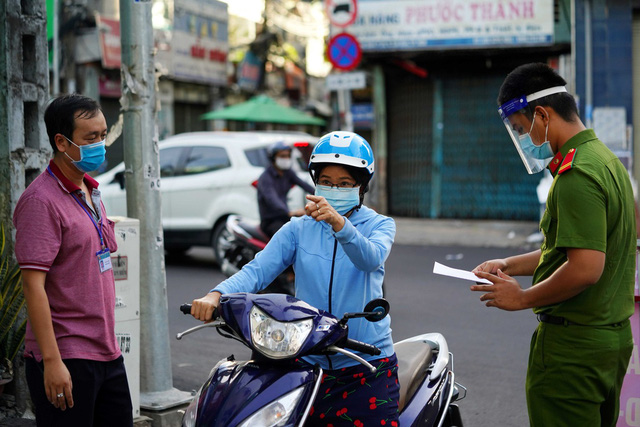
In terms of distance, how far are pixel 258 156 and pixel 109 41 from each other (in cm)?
1010

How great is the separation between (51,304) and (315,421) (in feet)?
3.48

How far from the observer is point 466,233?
1522cm

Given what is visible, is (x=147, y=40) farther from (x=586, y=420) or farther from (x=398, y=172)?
(x=398, y=172)

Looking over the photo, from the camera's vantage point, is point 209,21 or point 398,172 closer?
point 398,172

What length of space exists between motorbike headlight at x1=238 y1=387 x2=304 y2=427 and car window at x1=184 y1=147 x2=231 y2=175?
8640 millimetres

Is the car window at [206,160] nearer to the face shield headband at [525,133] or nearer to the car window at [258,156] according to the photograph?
the car window at [258,156]

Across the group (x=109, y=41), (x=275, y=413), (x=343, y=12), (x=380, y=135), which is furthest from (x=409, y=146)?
(x=275, y=413)

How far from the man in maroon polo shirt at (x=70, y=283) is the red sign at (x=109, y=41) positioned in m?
16.9

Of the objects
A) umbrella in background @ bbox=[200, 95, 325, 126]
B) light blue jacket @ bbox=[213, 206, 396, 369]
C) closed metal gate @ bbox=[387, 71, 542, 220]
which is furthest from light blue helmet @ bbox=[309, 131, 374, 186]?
umbrella in background @ bbox=[200, 95, 325, 126]

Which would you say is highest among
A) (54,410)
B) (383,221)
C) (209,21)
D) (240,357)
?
(209,21)

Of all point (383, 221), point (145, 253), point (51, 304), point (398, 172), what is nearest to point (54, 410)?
point (51, 304)

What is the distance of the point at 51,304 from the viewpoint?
9.53 ft

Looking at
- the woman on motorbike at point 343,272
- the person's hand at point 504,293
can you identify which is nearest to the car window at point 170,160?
the woman on motorbike at point 343,272

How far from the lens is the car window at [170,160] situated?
11297mm
